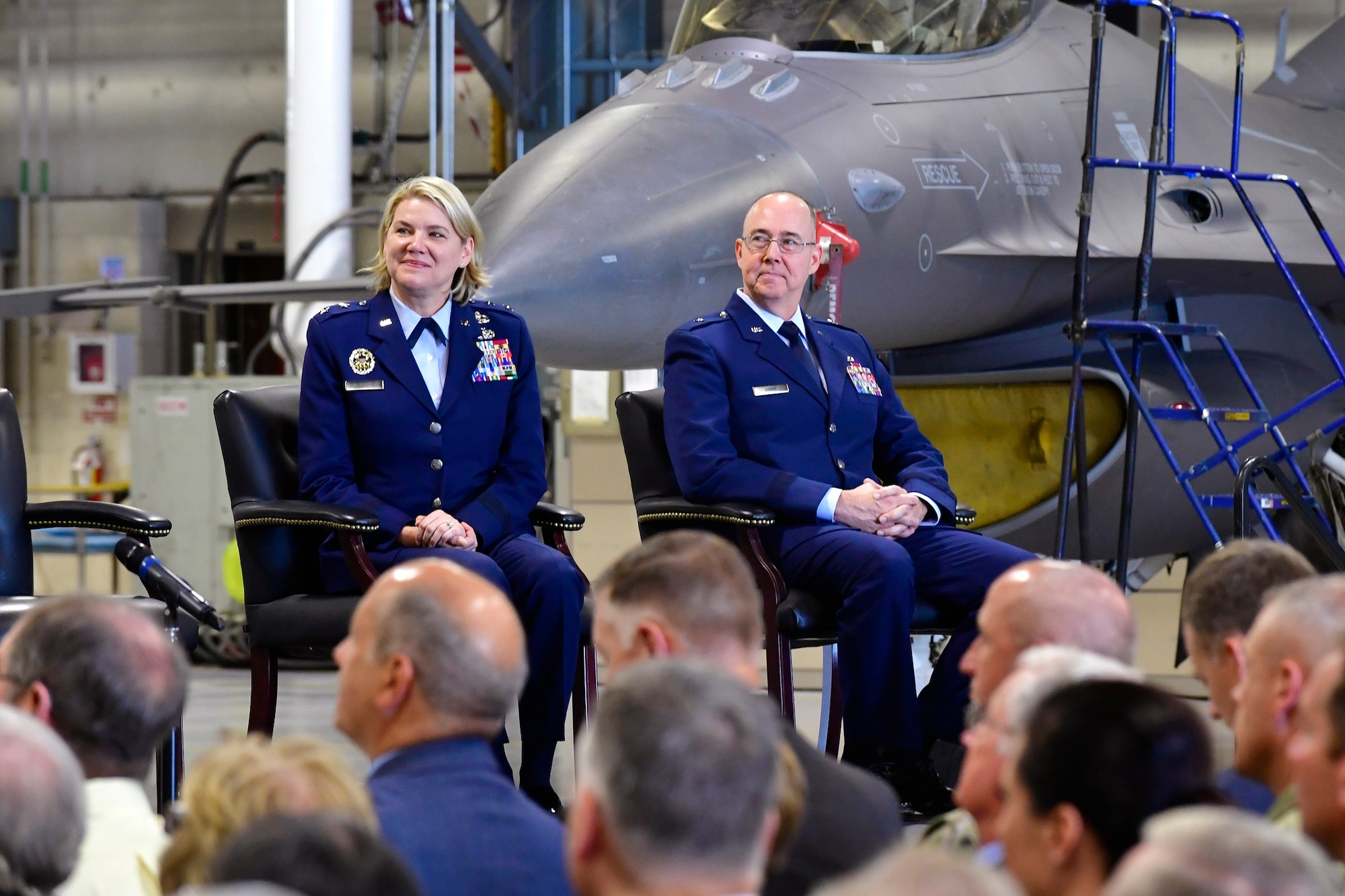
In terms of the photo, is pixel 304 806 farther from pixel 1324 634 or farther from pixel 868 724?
pixel 868 724

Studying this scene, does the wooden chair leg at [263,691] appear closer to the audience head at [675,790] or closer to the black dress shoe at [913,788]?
the black dress shoe at [913,788]

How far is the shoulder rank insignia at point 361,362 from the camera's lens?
3.53 metres

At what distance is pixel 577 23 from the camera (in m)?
7.48

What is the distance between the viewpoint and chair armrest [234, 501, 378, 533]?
3.23 meters

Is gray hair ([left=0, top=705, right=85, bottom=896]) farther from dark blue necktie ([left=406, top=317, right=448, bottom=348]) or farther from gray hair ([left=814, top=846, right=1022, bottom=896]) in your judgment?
dark blue necktie ([left=406, top=317, right=448, bottom=348])

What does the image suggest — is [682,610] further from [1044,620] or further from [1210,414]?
[1210,414]

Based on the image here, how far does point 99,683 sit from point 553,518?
1.90m

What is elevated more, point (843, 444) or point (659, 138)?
point (659, 138)

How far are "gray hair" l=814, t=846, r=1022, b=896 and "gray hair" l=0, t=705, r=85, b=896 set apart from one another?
0.74 m

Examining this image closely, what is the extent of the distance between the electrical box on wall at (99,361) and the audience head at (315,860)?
985cm

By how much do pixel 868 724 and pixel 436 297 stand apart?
1.30 metres

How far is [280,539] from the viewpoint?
11.3 feet

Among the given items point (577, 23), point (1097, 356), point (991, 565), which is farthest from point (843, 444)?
point (577, 23)

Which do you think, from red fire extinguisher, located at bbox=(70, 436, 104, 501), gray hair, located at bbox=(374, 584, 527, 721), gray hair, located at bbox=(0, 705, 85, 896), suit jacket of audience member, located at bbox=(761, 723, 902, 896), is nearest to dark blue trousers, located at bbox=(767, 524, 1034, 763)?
suit jacket of audience member, located at bbox=(761, 723, 902, 896)
